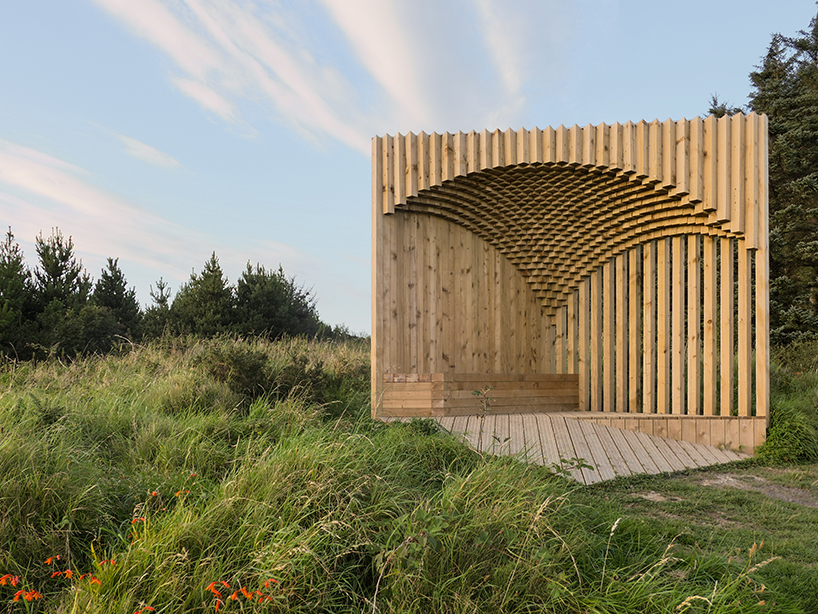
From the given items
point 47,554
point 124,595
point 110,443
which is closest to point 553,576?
point 124,595

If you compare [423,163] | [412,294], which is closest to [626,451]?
[412,294]

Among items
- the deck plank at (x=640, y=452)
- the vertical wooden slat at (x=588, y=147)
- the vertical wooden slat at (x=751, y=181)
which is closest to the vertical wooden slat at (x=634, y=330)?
the deck plank at (x=640, y=452)

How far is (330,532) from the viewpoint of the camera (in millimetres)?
2203

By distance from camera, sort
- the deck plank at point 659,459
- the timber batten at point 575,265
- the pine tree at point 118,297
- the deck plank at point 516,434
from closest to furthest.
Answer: the deck plank at point 516,434, the deck plank at point 659,459, the timber batten at point 575,265, the pine tree at point 118,297

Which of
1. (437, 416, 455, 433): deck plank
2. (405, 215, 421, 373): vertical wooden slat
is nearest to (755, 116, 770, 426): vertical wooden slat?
(437, 416, 455, 433): deck plank

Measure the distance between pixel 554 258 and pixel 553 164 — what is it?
5.20ft

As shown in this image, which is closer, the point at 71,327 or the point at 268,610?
the point at 268,610

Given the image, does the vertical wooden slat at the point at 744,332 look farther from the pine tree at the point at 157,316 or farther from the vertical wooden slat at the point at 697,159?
the pine tree at the point at 157,316

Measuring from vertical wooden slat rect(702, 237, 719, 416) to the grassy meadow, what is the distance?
8.25 ft

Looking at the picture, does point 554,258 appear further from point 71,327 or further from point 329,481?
point 71,327

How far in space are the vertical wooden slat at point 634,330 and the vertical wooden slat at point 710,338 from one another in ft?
2.86

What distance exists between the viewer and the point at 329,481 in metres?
2.62

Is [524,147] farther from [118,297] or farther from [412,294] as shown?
[118,297]

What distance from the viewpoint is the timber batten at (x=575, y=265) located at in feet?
21.5
